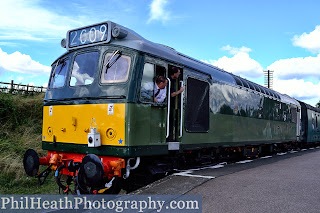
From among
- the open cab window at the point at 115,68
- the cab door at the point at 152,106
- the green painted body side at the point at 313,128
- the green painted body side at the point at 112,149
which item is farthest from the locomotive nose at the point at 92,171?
the green painted body side at the point at 313,128

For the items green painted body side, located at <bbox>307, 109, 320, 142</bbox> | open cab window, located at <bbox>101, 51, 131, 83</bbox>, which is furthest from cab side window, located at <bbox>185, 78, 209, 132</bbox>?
green painted body side, located at <bbox>307, 109, 320, 142</bbox>

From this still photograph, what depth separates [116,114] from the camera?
5438mm

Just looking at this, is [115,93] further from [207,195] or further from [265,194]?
[265,194]

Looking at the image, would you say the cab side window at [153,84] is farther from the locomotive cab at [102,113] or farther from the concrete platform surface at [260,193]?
the concrete platform surface at [260,193]

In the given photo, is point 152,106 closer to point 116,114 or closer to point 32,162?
point 116,114

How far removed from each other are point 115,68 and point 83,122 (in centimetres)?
121

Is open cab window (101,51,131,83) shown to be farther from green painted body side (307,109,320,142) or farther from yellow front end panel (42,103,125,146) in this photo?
green painted body side (307,109,320,142)

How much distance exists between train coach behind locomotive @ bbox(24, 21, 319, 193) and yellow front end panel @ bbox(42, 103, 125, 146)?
0.02 m

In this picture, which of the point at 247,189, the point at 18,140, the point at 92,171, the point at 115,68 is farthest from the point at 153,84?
the point at 18,140

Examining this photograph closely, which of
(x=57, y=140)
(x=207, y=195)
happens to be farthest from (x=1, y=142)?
(x=207, y=195)

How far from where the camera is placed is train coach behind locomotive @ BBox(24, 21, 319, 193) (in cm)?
544

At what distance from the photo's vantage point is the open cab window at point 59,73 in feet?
21.9

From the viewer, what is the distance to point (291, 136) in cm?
1614

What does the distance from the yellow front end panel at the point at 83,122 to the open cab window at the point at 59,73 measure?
0.58 m
